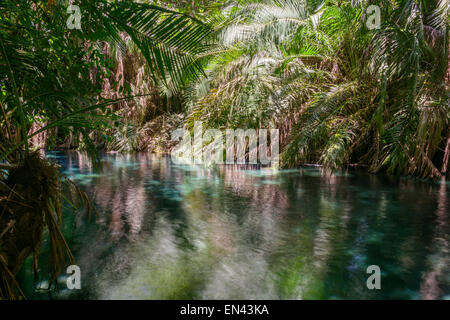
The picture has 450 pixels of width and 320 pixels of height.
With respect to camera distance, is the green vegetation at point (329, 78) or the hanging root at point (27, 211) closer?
the hanging root at point (27, 211)

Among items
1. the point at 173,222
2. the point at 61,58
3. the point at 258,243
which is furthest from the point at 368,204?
the point at 61,58

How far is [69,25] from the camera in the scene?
106 inches

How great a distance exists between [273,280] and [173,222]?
1665 mm

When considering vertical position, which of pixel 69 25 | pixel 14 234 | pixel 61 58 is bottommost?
pixel 14 234

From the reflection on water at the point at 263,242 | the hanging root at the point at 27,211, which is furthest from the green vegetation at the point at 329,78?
the reflection on water at the point at 263,242

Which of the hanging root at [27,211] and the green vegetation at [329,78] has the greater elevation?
the green vegetation at [329,78]

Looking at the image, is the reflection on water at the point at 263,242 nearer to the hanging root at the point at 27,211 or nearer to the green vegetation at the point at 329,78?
the hanging root at the point at 27,211

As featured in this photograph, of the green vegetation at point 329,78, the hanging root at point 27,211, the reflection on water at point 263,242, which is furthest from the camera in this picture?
the green vegetation at point 329,78

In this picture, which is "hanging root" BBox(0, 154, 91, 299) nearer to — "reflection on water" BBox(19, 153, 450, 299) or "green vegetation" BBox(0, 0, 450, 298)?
"reflection on water" BBox(19, 153, 450, 299)

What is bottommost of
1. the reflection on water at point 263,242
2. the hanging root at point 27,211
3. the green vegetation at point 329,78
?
the reflection on water at point 263,242

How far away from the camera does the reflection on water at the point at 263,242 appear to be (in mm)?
2203

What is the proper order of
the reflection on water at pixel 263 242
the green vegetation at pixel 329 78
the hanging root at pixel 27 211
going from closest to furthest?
the hanging root at pixel 27 211 → the reflection on water at pixel 263 242 → the green vegetation at pixel 329 78
